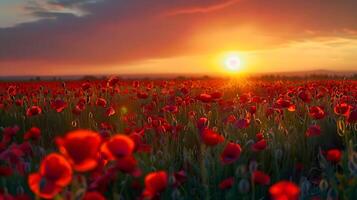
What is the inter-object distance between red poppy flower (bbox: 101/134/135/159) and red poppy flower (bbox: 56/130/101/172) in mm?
207

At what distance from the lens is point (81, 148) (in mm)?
1829

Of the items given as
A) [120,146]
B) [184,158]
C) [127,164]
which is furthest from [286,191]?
[184,158]

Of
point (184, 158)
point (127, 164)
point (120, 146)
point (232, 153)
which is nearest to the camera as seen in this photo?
point (120, 146)

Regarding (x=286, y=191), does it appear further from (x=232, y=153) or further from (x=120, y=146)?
(x=232, y=153)

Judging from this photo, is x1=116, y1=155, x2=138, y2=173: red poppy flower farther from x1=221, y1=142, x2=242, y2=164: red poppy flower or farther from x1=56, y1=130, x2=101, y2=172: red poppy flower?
x1=221, y1=142, x2=242, y2=164: red poppy flower

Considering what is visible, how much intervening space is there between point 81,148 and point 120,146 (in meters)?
0.26

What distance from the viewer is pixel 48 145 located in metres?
5.81

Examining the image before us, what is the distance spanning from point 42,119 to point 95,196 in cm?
514

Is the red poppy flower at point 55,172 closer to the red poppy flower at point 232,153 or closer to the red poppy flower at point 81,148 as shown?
the red poppy flower at point 81,148

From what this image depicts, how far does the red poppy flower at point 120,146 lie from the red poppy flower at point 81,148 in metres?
0.21

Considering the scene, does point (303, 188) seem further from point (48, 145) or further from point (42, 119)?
point (42, 119)

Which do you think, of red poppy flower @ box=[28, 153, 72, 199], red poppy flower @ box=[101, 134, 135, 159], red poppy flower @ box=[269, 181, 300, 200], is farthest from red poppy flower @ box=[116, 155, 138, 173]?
red poppy flower @ box=[269, 181, 300, 200]

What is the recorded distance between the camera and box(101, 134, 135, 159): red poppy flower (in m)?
2.05

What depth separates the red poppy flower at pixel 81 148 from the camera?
5.99 feet
